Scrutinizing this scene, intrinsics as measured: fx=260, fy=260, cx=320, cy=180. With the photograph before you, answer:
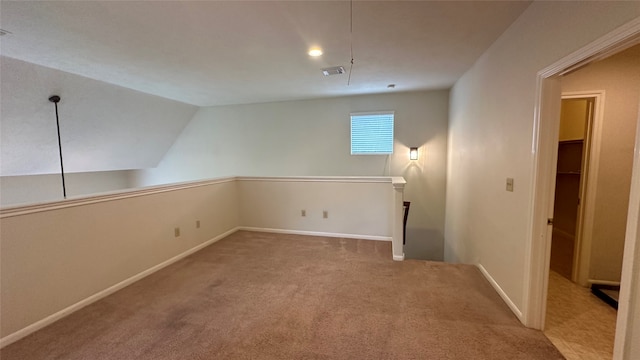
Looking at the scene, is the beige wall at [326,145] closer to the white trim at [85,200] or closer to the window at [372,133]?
the window at [372,133]

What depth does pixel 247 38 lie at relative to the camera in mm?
2572

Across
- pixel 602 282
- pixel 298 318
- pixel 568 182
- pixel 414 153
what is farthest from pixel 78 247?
pixel 568 182

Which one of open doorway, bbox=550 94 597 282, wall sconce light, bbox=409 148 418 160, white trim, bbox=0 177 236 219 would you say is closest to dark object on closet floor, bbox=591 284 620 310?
open doorway, bbox=550 94 597 282

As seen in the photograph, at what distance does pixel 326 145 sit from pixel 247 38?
314cm

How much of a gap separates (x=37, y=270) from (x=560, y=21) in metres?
4.31

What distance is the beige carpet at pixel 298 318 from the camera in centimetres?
186

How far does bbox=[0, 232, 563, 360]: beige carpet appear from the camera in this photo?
6.10ft

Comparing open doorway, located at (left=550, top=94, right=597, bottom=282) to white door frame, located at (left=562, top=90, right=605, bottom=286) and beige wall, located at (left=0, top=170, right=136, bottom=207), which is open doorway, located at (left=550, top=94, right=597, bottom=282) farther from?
beige wall, located at (left=0, top=170, right=136, bottom=207)

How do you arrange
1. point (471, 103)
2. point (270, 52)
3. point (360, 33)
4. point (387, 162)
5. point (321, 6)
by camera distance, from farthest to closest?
point (387, 162), point (471, 103), point (270, 52), point (360, 33), point (321, 6)

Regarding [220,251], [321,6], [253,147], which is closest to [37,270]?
[220,251]

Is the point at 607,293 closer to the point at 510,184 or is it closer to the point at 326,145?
the point at 510,184

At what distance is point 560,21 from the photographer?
5.61 feet

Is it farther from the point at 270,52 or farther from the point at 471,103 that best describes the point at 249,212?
the point at 471,103

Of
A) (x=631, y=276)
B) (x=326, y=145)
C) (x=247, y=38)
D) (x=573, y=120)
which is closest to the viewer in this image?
(x=631, y=276)
